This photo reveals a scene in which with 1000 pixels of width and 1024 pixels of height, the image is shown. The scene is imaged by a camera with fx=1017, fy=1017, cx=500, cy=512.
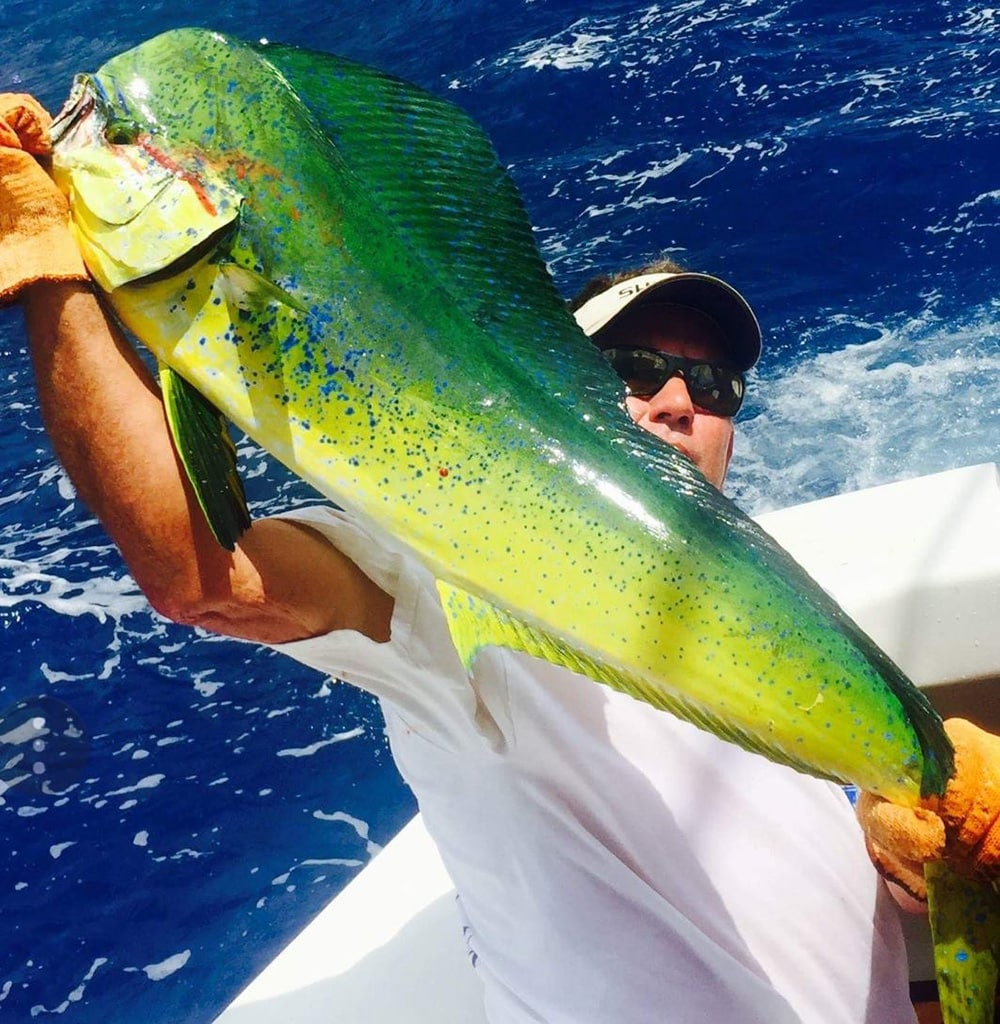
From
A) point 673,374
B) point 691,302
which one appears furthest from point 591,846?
point 691,302

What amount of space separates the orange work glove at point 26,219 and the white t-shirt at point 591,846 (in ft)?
1.62

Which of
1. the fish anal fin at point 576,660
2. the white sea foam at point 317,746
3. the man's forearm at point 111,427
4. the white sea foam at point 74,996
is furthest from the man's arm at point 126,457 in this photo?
the white sea foam at point 317,746

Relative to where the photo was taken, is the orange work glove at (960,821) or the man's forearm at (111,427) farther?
the orange work glove at (960,821)

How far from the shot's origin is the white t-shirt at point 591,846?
58.4 inches

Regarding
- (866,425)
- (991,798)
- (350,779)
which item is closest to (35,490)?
(350,779)

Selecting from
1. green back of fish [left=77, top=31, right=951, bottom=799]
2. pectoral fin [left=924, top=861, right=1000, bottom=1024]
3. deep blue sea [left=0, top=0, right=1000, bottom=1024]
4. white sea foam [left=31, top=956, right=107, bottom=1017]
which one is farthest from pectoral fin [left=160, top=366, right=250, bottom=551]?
white sea foam [left=31, top=956, right=107, bottom=1017]

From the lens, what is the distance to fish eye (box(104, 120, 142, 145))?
113cm

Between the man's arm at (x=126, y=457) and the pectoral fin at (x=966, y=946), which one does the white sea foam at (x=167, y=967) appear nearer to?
the pectoral fin at (x=966, y=946)

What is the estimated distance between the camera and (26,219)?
113 cm

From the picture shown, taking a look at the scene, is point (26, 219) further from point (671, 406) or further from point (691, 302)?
point (691, 302)

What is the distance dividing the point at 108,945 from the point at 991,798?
11.8 feet

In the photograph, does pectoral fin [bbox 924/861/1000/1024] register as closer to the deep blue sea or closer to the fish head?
the fish head

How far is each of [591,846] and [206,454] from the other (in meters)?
0.93

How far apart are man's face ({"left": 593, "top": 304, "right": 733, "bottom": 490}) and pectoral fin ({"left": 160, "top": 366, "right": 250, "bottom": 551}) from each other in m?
1.45
